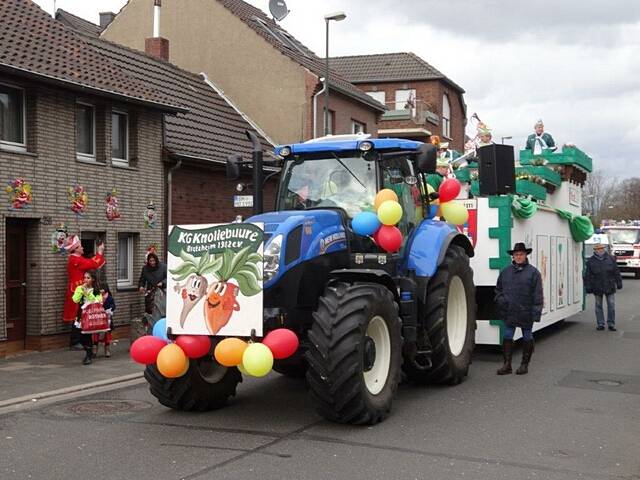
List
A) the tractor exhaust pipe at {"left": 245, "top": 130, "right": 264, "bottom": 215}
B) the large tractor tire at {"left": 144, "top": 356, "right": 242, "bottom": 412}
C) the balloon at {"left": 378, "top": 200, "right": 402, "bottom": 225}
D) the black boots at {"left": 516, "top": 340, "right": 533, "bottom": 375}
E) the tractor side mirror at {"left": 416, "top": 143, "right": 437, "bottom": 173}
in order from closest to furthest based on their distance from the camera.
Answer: the large tractor tire at {"left": 144, "top": 356, "right": 242, "bottom": 412} < the balloon at {"left": 378, "top": 200, "right": 402, "bottom": 225} < the tractor side mirror at {"left": 416, "top": 143, "right": 437, "bottom": 173} < the tractor exhaust pipe at {"left": 245, "top": 130, "right": 264, "bottom": 215} < the black boots at {"left": 516, "top": 340, "right": 533, "bottom": 375}

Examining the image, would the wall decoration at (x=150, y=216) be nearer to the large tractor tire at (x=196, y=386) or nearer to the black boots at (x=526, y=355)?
the large tractor tire at (x=196, y=386)

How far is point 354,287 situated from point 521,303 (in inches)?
152

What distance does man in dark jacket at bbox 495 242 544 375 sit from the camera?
10.5 meters

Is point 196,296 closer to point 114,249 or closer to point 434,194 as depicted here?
point 434,194

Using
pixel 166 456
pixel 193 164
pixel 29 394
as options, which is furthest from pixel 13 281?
pixel 166 456

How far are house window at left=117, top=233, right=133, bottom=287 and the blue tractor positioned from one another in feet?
20.5

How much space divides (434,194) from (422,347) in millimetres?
2128

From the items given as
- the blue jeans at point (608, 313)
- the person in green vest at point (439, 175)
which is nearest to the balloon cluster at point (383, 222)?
the person in green vest at point (439, 175)

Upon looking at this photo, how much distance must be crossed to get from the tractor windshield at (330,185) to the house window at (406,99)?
99.4 feet

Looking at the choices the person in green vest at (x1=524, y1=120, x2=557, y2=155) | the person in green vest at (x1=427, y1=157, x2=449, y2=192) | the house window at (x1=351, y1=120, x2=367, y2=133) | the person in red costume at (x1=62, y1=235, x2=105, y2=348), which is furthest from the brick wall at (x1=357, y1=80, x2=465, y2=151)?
the person in red costume at (x1=62, y1=235, x2=105, y2=348)

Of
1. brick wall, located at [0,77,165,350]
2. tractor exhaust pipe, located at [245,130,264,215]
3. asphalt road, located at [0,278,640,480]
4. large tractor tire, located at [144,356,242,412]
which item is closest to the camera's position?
asphalt road, located at [0,278,640,480]

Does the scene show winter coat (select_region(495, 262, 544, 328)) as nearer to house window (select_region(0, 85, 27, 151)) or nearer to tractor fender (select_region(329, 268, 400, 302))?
tractor fender (select_region(329, 268, 400, 302))

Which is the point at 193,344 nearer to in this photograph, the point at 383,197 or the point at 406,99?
the point at 383,197

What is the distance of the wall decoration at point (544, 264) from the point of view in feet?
43.2
